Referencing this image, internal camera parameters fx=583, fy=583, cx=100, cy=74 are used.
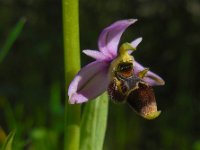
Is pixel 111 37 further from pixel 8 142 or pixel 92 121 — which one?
pixel 8 142

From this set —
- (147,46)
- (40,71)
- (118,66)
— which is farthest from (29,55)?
(118,66)

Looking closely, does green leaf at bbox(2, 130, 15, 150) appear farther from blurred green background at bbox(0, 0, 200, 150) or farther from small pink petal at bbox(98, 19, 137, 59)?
blurred green background at bbox(0, 0, 200, 150)

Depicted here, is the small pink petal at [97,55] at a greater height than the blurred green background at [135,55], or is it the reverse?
the small pink petal at [97,55]

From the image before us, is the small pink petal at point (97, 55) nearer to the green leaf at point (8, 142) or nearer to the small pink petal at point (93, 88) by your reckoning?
the small pink petal at point (93, 88)

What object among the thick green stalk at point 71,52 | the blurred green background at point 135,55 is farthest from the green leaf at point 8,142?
the blurred green background at point 135,55

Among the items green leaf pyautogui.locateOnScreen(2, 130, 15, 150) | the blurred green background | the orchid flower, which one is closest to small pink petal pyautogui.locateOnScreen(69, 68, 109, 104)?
the orchid flower

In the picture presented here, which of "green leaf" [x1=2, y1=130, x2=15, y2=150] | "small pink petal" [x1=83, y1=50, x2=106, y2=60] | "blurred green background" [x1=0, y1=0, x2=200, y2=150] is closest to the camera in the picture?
"green leaf" [x1=2, y1=130, x2=15, y2=150]

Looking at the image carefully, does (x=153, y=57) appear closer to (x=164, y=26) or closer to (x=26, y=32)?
(x=164, y=26)

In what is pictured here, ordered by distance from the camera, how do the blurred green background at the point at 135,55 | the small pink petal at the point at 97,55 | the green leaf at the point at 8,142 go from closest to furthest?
the green leaf at the point at 8,142 < the small pink petal at the point at 97,55 < the blurred green background at the point at 135,55
